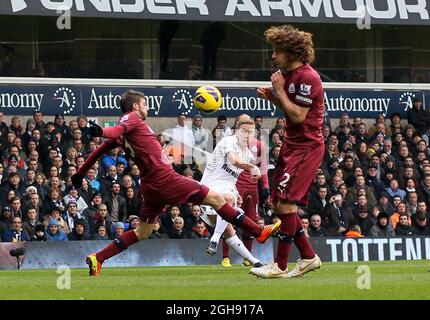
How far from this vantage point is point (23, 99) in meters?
27.7

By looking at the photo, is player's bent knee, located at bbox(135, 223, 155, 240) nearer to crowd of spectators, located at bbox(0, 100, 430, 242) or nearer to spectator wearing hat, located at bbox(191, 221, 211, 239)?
crowd of spectators, located at bbox(0, 100, 430, 242)

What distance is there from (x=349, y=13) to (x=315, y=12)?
2.59ft

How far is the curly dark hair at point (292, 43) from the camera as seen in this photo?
1375 centimetres

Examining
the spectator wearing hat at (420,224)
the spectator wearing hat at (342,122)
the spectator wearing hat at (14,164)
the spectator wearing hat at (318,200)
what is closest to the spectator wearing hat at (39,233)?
the spectator wearing hat at (14,164)

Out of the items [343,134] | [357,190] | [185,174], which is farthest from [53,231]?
[343,134]

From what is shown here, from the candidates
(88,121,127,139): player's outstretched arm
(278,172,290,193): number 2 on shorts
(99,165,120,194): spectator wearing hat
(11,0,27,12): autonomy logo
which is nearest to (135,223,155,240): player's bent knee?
(88,121,127,139): player's outstretched arm

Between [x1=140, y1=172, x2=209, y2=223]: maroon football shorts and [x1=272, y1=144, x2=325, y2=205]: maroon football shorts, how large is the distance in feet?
4.88

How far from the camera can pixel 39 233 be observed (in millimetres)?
22391

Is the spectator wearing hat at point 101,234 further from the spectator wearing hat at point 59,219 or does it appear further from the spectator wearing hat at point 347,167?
the spectator wearing hat at point 347,167

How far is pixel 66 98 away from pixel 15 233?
6.50m

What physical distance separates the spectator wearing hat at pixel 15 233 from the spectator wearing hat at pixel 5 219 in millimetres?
81

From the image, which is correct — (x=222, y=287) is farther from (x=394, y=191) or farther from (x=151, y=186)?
(x=394, y=191)
